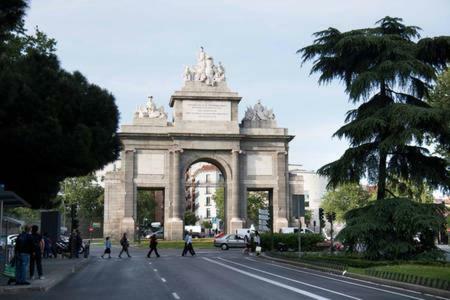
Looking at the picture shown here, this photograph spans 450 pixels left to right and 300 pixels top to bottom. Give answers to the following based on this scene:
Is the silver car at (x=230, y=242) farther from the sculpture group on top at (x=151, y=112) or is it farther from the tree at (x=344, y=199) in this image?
the tree at (x=344, y=199)

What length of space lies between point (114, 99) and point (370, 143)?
1209cm

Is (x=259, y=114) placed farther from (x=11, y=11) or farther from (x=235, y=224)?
(x=11, y=11)

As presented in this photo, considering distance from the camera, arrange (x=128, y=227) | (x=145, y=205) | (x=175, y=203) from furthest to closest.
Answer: (x=145, y=205) → (x=175, y=203) → (x=128, y=227)

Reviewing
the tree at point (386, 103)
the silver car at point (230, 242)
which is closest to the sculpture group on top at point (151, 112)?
the silver car at point (230, 242)

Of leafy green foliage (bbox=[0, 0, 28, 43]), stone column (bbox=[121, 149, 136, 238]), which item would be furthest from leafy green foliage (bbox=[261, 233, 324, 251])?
leafy green foliage (bbox=[0, 0, 28, 43])

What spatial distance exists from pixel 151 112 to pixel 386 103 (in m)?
40.5

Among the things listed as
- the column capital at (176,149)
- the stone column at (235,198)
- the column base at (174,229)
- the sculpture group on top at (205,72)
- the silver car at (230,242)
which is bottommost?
the silver car at (230,242)

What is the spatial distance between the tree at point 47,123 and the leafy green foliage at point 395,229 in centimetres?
1118

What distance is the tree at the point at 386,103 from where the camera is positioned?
28.7 meters

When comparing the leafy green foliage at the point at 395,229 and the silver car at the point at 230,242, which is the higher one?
the leafy green foliage at the point at 395,229

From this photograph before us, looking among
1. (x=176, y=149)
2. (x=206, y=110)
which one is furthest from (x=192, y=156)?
(x=206, y=110)

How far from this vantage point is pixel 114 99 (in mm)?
26625

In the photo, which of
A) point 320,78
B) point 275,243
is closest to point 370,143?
point 320,78

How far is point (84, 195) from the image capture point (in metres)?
109
